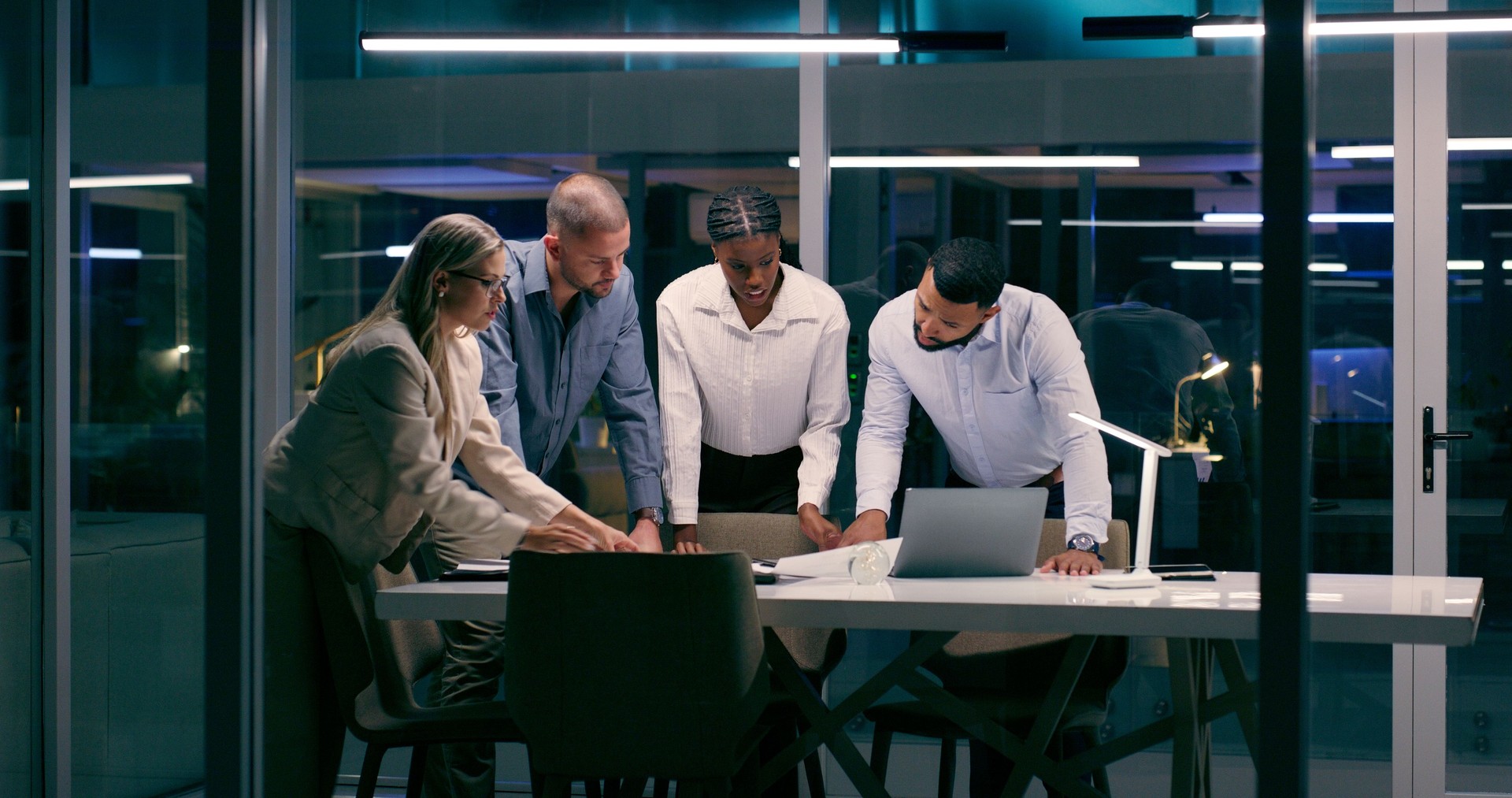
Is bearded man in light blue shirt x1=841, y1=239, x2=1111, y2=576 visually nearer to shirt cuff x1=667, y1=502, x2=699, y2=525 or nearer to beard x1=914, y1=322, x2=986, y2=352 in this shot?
beard x1=914, y1=322, x2=986, y2=352

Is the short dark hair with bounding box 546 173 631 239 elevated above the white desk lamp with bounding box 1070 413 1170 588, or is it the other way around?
the short dark hair with bounding box 546 173 631 239

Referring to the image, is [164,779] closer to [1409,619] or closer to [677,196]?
[677,196]

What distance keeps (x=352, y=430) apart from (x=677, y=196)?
7.21 ft

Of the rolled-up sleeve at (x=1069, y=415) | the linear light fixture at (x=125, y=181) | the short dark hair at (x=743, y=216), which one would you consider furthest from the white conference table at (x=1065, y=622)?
the linear light fixture at (x=125, y=181)

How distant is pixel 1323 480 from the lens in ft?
15.9

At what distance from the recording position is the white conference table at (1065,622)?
2.70 m

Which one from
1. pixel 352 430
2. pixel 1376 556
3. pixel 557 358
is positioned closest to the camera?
pixel 352 430

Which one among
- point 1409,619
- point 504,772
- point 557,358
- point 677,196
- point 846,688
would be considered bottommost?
point 504,772

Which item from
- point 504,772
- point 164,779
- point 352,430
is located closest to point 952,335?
point 352,430

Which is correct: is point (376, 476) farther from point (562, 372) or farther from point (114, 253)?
point (114, 253)

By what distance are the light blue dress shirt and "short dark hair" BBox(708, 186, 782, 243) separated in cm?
60

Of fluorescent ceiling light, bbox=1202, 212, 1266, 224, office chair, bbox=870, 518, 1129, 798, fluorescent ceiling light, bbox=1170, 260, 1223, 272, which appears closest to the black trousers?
office chair, bbox=870, 518, 1129, 798

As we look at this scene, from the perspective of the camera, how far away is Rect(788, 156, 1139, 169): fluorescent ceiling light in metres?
4.88

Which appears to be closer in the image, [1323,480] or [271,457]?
[271,457]
